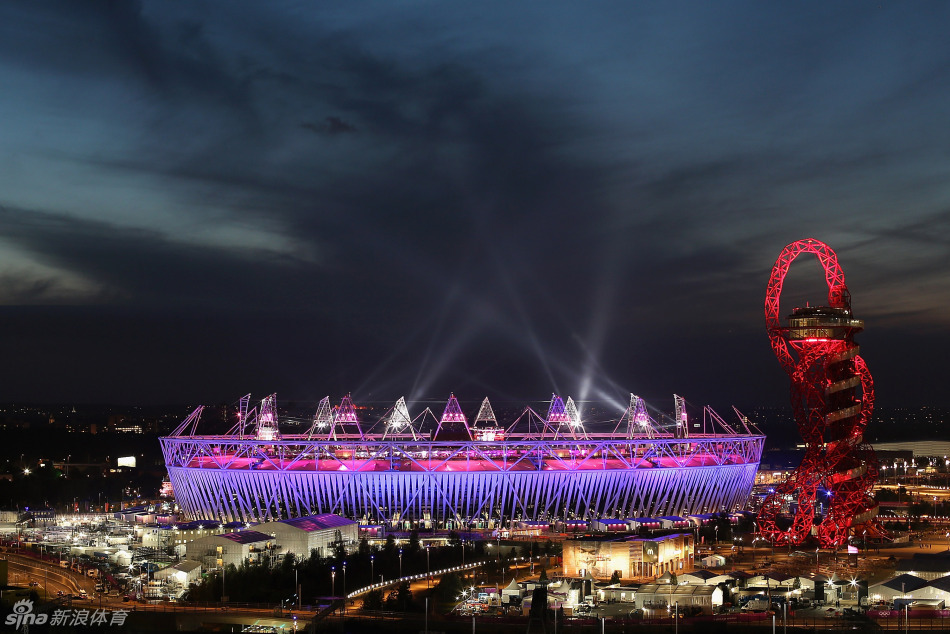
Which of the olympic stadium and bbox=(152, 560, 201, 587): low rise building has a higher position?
the olympic stadium

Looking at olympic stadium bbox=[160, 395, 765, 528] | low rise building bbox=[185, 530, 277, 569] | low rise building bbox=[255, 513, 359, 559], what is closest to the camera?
low rise building bbox=[185, 530, 277, 569]

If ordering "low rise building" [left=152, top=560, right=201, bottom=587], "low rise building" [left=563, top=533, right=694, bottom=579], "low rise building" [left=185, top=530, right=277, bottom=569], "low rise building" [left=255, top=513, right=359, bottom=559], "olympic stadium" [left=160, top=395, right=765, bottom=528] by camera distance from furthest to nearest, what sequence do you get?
1. "olympic stadium" [left=160, top=395, right=765, bottom=528]
2. "low rise building" [left=255, top=513, right=359, bottom=559]
3. "low rise building" [left=185, top=530, right=277, bottom=569]
4. "low rise building" [left=563, top=533, right=694, bottom=579]
5. "low rise building" [left=152, top=560, right=201, bottom=587]

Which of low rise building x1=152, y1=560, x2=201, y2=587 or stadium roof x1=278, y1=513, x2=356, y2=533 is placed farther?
stadium roof x1=278, y1=513, x2=356, y2=533

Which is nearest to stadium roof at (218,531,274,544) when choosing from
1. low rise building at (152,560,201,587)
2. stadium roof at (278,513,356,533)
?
stadium roof at (278,513,356,533)

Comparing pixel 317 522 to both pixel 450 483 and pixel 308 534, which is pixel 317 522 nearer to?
pixel 308 534

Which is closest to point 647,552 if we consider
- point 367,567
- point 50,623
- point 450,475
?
point 367,567

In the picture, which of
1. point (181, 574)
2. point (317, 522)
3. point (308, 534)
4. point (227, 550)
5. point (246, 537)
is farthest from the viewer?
point (317, 522)

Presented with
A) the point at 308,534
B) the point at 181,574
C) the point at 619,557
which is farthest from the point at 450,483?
the point at 181,574

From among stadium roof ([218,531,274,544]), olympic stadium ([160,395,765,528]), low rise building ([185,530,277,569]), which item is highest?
olympic stadium ([160,395,765,528])

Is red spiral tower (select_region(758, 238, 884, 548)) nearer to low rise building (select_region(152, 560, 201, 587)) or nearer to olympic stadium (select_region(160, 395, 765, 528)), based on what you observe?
olympic stadium (select_region(160, 395, 765, 528))

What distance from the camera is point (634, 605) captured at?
51625 millimetres

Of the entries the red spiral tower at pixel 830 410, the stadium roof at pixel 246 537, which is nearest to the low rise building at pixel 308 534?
the stadium roof at pixel 246 537

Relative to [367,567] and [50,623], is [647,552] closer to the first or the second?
[367,567]

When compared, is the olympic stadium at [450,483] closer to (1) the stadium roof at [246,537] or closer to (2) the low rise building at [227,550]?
(1) the stadium roof at [246,537]
